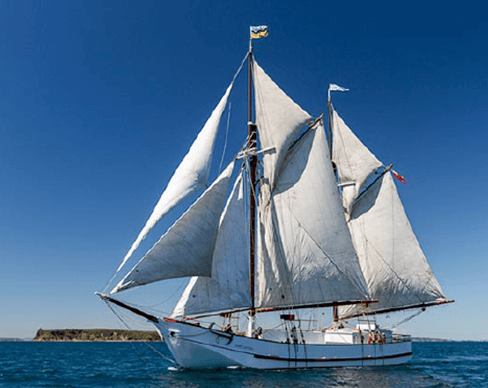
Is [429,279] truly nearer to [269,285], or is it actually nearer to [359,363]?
[359,363]

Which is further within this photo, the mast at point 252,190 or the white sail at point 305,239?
the white sail at point 305,239

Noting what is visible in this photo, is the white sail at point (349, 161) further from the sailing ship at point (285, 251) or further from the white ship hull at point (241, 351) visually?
the white ship hull at point (241, 351)

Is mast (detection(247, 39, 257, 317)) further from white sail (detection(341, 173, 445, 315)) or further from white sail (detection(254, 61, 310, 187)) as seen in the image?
white sail (detection(341, 173, 445, 315))

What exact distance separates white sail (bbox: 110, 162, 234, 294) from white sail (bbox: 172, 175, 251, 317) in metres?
1.47

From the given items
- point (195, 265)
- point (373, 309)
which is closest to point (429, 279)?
point (373, 309)

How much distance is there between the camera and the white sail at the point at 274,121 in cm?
3525

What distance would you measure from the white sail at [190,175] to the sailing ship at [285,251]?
76 millimetres

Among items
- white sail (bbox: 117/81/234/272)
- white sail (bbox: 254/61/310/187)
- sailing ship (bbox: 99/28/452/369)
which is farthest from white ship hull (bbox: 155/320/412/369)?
white sail (bbox: 254/61/310/187)

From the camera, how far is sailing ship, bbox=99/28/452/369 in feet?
85.9

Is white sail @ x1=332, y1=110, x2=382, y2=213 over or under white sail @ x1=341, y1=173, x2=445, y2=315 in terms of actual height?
over

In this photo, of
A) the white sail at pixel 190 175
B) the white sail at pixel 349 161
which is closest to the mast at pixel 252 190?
the white sail at pixel 190 175

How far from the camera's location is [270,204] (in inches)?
1362

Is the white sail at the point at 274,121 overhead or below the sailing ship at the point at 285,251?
overhead

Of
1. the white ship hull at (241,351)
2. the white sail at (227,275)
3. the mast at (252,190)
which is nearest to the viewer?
the white ship hull at (241,351)
